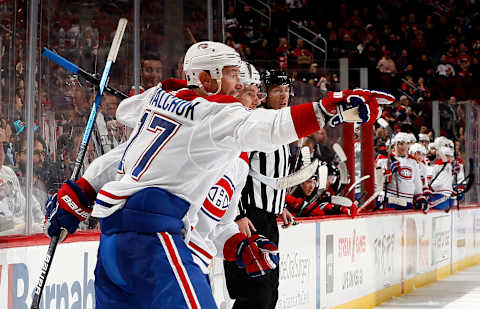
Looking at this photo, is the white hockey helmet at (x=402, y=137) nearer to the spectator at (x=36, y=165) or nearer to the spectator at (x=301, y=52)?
the spectator at (x=301, y=52)

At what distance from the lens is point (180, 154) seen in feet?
8.13

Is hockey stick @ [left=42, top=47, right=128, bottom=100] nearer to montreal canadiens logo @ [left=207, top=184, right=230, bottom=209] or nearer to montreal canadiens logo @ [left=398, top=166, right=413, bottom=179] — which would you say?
montreal canadiens logo @ [left=207, top=184, right=230, bottom=209]

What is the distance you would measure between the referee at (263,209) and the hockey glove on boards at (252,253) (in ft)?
2.53

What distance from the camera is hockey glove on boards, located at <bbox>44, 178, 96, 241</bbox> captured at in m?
2.76

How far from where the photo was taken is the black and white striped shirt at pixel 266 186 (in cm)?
403

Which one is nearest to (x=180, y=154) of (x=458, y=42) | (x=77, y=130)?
(x=77, y=130)

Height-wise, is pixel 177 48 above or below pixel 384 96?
above

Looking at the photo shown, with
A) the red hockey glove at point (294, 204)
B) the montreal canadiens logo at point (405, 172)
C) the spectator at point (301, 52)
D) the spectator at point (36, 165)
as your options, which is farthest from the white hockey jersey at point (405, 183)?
the spectator at point (36, 165)

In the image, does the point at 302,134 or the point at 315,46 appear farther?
the point at 315,46

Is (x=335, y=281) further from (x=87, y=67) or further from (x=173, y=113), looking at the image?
(x=173, y=113)

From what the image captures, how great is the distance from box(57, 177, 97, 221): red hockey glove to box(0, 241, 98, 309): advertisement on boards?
37 centimetres

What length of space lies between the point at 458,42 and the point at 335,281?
12.6 m

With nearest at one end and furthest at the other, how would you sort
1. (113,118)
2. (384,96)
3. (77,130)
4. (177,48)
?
1. (384,96)
2. (77,130)
3. (113,118)
4. (177,48)

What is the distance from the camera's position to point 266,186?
13.3 ft
